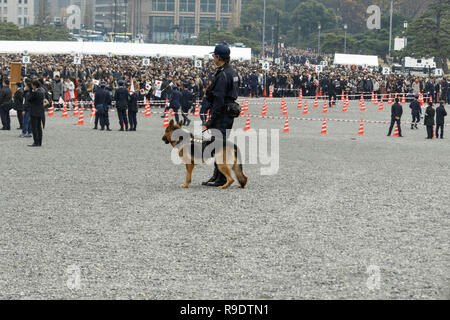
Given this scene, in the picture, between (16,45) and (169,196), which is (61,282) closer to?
(169,196)

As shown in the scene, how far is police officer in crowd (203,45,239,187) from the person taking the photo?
13.2 m

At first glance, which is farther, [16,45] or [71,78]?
[16,45]

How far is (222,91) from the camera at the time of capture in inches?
521

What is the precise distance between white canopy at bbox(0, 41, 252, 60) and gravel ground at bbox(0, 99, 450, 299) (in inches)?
1548

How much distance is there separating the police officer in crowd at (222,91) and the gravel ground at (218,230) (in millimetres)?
1090

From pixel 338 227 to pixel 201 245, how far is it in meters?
2.10

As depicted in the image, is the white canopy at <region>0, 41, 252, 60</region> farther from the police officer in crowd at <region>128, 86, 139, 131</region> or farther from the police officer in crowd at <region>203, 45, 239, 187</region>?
the police officer in crowd at <region>203, 45, 239, 187</region>

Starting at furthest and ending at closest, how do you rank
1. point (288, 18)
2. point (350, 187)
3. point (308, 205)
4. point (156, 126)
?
1. point (288, 18)
2. point (156, 126)
3. point (350, 187)
4. point (308, 205)

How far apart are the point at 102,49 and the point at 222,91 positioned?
164 feet

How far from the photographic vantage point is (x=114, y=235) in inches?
391

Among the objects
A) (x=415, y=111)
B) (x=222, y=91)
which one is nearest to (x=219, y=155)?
(x=222, y=91)

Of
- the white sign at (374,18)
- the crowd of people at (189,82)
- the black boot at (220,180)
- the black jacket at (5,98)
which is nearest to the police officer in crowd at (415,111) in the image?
the crowd of people at (189,82)

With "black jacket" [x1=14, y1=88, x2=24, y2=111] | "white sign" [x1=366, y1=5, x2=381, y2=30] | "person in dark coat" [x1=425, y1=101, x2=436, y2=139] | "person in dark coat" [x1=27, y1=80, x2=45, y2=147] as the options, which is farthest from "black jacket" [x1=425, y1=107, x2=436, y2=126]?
"white sign" [x1=366, y1=5, x2=381, y2=30]

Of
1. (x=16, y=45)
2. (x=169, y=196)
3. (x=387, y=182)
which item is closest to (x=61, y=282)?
(x=169, y=196)
